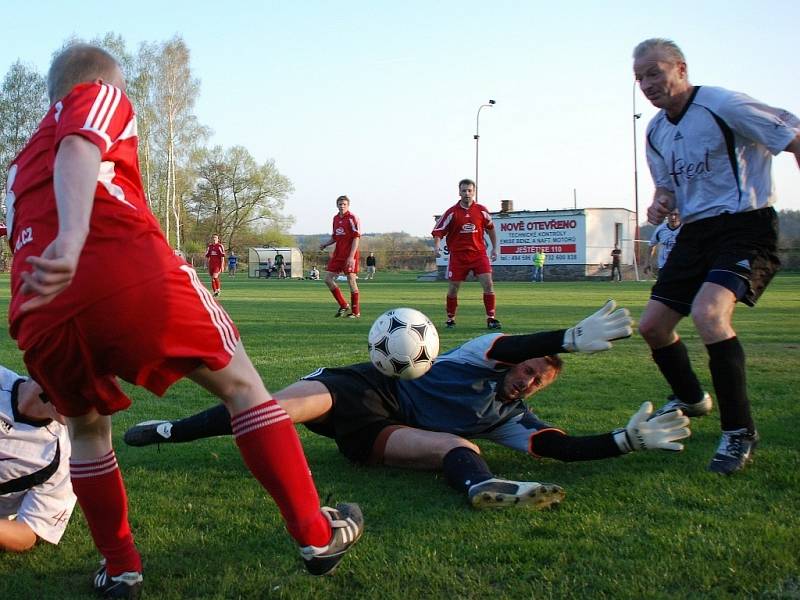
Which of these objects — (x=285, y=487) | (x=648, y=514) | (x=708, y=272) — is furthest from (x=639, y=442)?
(x=285, y=487)

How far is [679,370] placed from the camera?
451 centimetres

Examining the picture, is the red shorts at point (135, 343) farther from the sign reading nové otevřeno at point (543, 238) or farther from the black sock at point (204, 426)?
the sign reading nové otevřeno at point (543, 238)

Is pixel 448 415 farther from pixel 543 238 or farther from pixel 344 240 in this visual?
pixel 543 238

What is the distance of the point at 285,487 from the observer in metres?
A: 2.26

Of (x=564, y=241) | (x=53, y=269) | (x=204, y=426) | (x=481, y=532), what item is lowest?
(x=481, y=532)

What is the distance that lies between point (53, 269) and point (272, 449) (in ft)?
2.62

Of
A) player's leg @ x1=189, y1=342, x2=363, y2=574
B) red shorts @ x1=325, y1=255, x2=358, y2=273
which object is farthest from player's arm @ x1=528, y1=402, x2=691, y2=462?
red shorts @ x1=325, y1=255, x2=358, y2=273

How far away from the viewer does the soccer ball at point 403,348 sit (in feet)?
12.9

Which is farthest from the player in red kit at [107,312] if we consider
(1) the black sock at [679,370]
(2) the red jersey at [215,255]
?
(2) the red jersey at [215,255]

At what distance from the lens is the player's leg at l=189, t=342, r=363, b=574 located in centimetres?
225

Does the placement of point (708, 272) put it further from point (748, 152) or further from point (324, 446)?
point (324, 446)

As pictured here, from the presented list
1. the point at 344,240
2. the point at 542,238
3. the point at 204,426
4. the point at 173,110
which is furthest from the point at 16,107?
the point at 204,426

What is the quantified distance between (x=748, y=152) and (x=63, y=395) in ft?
11.3

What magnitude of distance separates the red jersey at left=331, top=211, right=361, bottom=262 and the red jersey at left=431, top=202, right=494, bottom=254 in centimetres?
246
